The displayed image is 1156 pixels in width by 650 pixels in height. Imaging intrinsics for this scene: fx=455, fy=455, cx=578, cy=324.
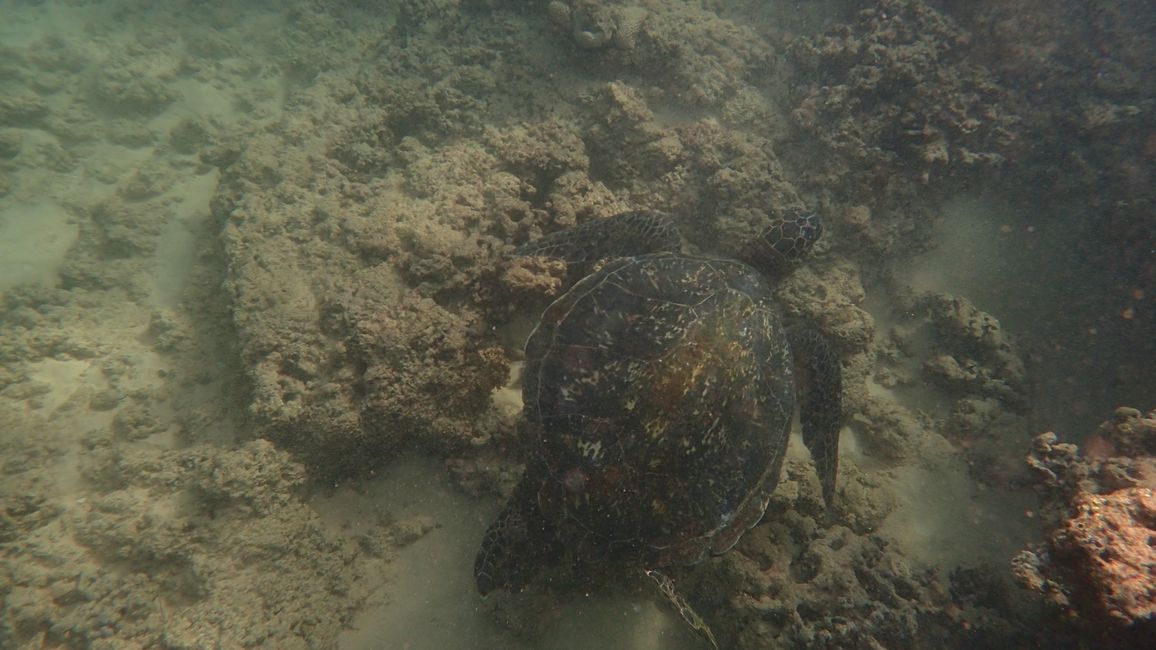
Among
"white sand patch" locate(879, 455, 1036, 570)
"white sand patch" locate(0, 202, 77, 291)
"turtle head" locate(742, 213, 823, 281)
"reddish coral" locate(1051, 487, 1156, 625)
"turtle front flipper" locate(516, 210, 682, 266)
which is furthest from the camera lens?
"white sand patch" locate(0, 202, 77, 291)

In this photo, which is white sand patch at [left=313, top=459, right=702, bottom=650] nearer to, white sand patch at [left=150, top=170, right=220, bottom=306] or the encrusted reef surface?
the encrusted reef surface

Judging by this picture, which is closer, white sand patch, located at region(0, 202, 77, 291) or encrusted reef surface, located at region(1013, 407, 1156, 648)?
encrusted reef surface, located at region(1013, 407, 1156, 648)

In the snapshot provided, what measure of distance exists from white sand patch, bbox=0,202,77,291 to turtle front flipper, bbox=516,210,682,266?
6.08 metres

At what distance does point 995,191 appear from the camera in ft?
17.9

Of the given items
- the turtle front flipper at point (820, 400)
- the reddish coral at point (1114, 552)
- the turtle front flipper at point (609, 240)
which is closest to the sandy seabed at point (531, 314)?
the reddish coral at point (1114, 552)

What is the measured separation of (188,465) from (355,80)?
5.05 meters

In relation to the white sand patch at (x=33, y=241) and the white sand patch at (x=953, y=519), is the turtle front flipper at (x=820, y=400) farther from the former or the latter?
the white sand patch at (x=33, y=241)

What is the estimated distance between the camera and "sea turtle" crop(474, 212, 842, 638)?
2.82 meters

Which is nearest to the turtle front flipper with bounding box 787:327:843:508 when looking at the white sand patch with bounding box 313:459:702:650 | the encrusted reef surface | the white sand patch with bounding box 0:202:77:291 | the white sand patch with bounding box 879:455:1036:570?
the white sand patch with bounding box 879:455:1036:570

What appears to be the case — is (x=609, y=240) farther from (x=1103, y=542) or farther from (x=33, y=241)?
(x=33, y=241)

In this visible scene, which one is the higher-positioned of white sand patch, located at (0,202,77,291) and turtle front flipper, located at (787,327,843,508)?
turtle front flipper, located at (787,327,843,508)

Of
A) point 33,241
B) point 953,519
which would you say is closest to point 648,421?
point 953,519

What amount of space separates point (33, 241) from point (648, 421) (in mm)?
7982

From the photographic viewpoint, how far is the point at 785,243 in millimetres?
3996
